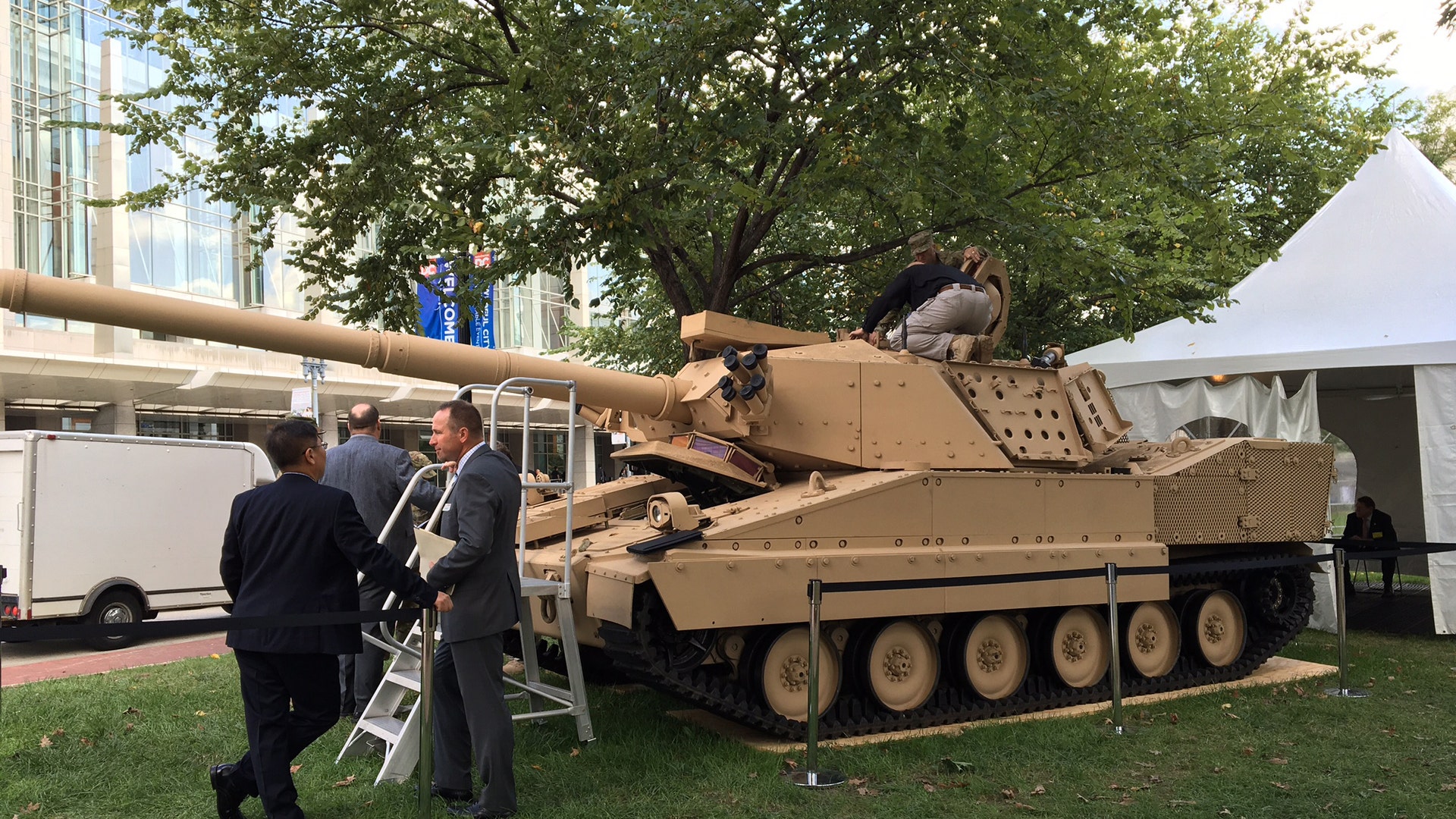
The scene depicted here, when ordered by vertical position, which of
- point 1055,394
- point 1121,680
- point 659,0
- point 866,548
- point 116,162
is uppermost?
point 116,162

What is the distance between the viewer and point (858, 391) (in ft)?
27.7

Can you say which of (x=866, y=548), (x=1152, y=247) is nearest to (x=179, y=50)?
(x=866, y=548)

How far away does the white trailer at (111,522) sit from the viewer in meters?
11.7

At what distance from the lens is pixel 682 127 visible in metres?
10.5

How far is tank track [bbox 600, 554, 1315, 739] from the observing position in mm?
7105

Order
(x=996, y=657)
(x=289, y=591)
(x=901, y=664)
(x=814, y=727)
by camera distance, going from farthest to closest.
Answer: (x=996, y=657)
(x=901, y=664)
(x=814, y=727)
(x=289, y=591)

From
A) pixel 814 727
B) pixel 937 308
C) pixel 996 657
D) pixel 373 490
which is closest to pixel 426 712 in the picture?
pixel 814 727

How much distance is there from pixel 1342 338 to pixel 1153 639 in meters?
4.67

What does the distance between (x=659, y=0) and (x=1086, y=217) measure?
6.59m

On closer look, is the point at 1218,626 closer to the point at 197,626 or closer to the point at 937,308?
the point at 937,308

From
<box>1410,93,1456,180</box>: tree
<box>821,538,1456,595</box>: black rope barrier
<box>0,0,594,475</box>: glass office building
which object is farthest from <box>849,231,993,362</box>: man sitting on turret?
<box>1410,93,1456,180</box>: tree

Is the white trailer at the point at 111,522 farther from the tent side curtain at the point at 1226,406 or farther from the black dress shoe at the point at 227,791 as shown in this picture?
the tent side curtain at the point at 1226,406

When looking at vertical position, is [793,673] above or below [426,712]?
below

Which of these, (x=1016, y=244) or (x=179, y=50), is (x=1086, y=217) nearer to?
(x=1016, y=244)
